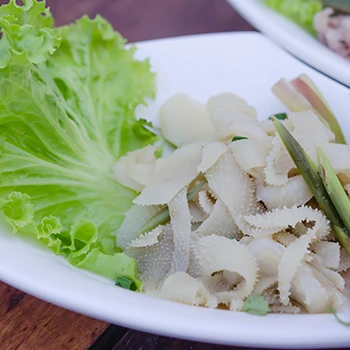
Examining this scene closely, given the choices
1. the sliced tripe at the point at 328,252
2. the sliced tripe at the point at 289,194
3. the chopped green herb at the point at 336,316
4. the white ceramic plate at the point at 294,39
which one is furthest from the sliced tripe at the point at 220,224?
the white ceramic plate at the point at 294,39

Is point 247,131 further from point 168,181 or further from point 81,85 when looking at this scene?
point 81,85

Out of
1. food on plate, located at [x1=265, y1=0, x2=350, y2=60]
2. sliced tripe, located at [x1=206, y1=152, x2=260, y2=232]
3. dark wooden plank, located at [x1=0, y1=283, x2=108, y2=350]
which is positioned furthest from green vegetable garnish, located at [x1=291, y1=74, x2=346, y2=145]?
dark wooden plank, located at [x1=0, y1=283, x2=108, y2=350]

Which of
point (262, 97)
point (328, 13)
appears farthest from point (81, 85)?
point (328, 13)

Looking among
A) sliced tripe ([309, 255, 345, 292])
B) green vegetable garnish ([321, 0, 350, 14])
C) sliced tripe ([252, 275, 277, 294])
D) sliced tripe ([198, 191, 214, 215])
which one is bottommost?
sliced tripe ([252, 275, 277, 294])

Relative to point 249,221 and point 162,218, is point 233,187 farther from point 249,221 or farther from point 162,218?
point 162,218

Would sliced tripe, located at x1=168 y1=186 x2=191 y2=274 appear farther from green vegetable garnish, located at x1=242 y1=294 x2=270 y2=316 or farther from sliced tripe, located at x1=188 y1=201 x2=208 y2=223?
green vegetable garnish, located at x1=242 y1=294 x2=270 y2=316

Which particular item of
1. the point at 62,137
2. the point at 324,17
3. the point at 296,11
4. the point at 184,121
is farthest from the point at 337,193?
the point at 296,11
